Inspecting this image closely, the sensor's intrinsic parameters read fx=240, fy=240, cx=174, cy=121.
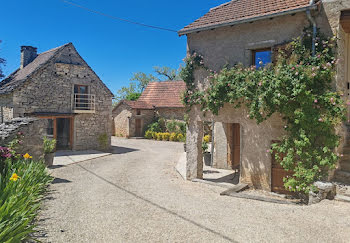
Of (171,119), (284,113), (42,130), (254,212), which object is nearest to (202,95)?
(284,113)

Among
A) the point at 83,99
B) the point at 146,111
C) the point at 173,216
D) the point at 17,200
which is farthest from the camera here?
the point at 146,111

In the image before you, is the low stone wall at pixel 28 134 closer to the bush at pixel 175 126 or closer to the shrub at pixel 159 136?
the shrub at pixel 159 136

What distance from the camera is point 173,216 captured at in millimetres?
5395

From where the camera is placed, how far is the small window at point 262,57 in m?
7.73

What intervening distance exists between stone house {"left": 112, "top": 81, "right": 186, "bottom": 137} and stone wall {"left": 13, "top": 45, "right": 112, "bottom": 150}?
7004mm

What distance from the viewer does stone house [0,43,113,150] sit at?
13766 mm

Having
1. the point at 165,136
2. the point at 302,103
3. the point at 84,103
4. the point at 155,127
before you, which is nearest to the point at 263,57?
the point at 302,103

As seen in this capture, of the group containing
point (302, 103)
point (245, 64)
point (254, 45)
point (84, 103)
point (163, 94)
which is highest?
point (163, 94)

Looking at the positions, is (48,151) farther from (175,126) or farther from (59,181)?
(175,126)

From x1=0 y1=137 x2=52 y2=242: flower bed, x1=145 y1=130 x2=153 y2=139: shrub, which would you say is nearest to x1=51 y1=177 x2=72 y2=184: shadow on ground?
x1=0 y1=137 x2=52 y2=242: flower bed

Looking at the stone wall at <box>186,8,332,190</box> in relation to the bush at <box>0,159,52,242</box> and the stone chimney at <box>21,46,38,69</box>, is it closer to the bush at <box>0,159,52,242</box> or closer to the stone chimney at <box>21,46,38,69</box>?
the bush at <box>0,159,52,242</box>

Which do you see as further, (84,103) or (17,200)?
(84,103)

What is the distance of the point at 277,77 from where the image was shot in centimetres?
661

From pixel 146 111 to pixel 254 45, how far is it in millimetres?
18232
